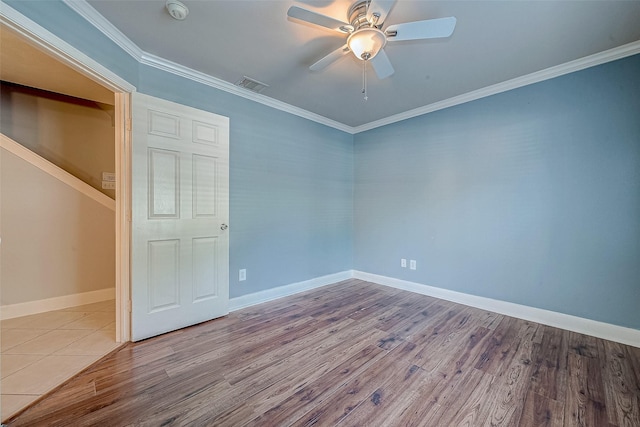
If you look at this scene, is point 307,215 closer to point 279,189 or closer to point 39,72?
point 279,189

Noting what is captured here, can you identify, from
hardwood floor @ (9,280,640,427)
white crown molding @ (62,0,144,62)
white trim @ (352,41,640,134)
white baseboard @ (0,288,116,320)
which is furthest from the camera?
white baseboard @ (0,288,116,320)

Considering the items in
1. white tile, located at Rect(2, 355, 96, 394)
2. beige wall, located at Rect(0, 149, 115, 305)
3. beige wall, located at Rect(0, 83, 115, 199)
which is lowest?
white tile, located at Rect(2, 355, 96, 394)

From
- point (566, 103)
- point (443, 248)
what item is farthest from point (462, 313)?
point (566, 103)

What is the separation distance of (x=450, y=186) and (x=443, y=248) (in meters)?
0.81

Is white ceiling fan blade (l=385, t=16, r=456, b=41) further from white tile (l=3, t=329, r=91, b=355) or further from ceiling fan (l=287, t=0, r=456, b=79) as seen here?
white tile (l=3, t=329, r=91, b=355)

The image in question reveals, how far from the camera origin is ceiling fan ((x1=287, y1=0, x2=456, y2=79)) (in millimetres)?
1485

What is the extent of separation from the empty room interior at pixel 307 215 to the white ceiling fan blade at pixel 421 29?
0.05 feet

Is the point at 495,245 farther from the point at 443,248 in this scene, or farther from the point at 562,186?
the point at 562,186

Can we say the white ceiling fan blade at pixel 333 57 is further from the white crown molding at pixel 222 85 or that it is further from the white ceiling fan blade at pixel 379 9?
the white crown molding at pixel 222 85

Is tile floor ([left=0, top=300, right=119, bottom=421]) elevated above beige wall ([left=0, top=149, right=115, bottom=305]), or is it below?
below

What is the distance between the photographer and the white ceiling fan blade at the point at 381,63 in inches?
72.9

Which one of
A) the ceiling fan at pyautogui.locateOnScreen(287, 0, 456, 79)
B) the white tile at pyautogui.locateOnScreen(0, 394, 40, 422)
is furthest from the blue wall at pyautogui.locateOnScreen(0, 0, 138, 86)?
the white tile at pyautogui.locateOnScreen(0, 394, 40, 422)

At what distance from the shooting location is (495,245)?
110 inches

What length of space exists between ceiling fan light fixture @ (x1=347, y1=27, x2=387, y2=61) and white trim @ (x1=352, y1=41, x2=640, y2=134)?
1.88 meters
